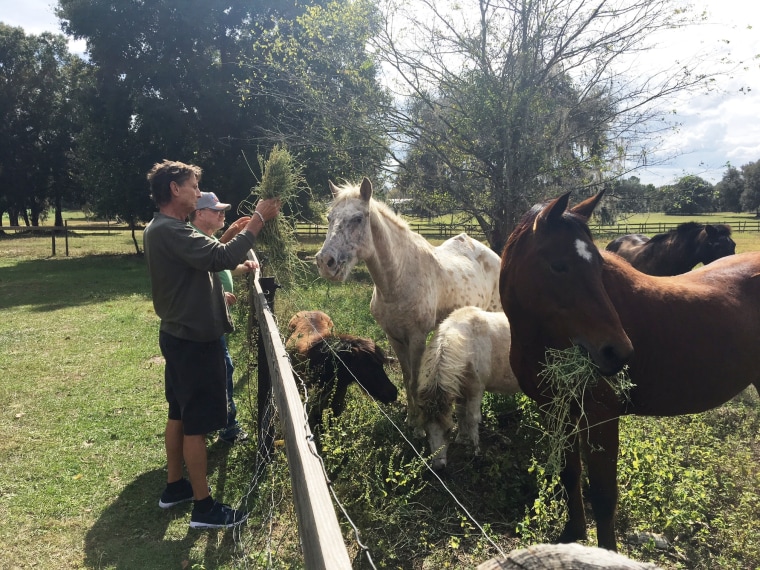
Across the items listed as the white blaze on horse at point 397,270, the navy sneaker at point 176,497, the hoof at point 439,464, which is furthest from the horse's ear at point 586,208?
the navy sneaker at point 176,497

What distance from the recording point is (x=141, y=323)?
28.8ft

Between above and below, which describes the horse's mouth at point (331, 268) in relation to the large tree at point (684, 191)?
below

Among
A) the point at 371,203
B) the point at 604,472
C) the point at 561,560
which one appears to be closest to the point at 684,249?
the point at 371,203

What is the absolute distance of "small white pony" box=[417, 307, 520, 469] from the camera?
11.9 feet

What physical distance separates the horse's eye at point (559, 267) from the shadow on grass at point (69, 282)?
11.2 meters

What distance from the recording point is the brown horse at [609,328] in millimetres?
2129

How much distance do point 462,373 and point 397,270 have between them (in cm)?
113

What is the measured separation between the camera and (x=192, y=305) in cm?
292

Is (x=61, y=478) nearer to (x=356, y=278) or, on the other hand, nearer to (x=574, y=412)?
(x=574, y=412)

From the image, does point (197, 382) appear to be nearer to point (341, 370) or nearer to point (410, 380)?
point (341, 370)

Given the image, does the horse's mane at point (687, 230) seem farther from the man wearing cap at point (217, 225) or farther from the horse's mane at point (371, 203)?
the man wearing cap at point (217, 225)

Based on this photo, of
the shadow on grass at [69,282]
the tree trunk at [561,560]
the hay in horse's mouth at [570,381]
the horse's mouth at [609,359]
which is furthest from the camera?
the shadow on grass at [69,282]

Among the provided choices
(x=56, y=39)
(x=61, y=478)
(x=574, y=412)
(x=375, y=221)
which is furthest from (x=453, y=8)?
(x=56, y=39)

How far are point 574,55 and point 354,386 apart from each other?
22.6 ft
